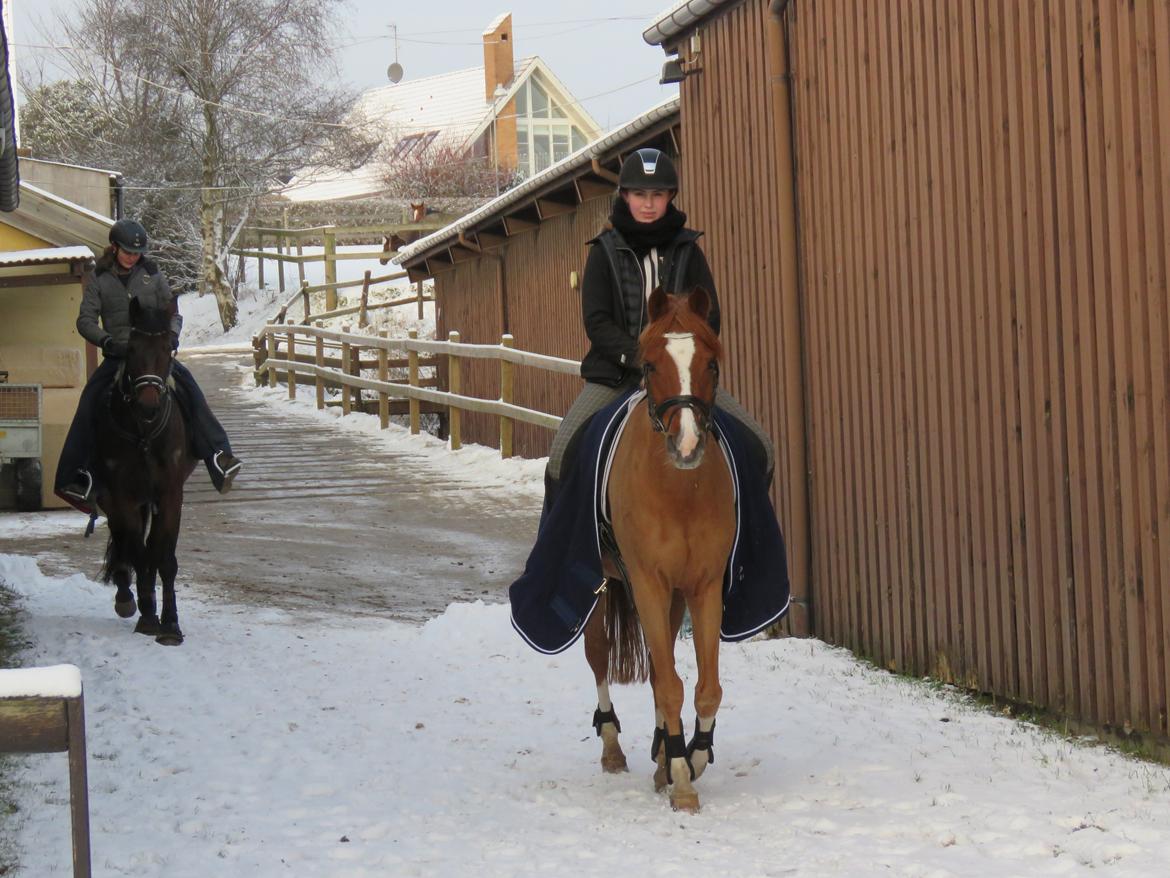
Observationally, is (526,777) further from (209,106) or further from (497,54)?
(497,54)

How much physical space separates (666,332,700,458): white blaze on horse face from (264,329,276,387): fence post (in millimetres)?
22262

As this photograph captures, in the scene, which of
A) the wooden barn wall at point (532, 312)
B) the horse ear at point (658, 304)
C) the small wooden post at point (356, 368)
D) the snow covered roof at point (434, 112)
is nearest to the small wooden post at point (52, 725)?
the horse ear at point (658, 304)

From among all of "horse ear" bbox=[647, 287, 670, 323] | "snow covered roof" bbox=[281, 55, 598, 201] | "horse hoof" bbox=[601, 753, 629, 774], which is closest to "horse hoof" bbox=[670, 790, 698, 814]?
"horse hoof" bbox=[601, 753, 629, 774]

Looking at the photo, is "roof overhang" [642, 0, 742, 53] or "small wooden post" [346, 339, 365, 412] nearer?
"roof overhang" [642, 0, 742, 53]

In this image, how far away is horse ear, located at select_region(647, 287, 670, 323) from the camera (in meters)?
5.26

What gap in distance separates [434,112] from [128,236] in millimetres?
45923

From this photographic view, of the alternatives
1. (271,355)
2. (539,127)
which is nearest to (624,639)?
(271,355)

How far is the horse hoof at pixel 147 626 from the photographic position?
8.72 metres

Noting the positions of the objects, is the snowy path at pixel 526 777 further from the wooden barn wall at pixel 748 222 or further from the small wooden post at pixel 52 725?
the small wooden post at pixel 52 725

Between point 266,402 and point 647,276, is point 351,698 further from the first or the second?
point 266,402

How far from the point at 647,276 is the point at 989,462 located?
189cm

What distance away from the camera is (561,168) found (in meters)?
16.4

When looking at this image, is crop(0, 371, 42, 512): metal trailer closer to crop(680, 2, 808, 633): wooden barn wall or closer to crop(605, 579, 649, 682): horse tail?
crop(680, 2, 808, 633): wooden barn wall

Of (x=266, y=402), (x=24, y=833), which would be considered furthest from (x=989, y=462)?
(x=266, y=402)
